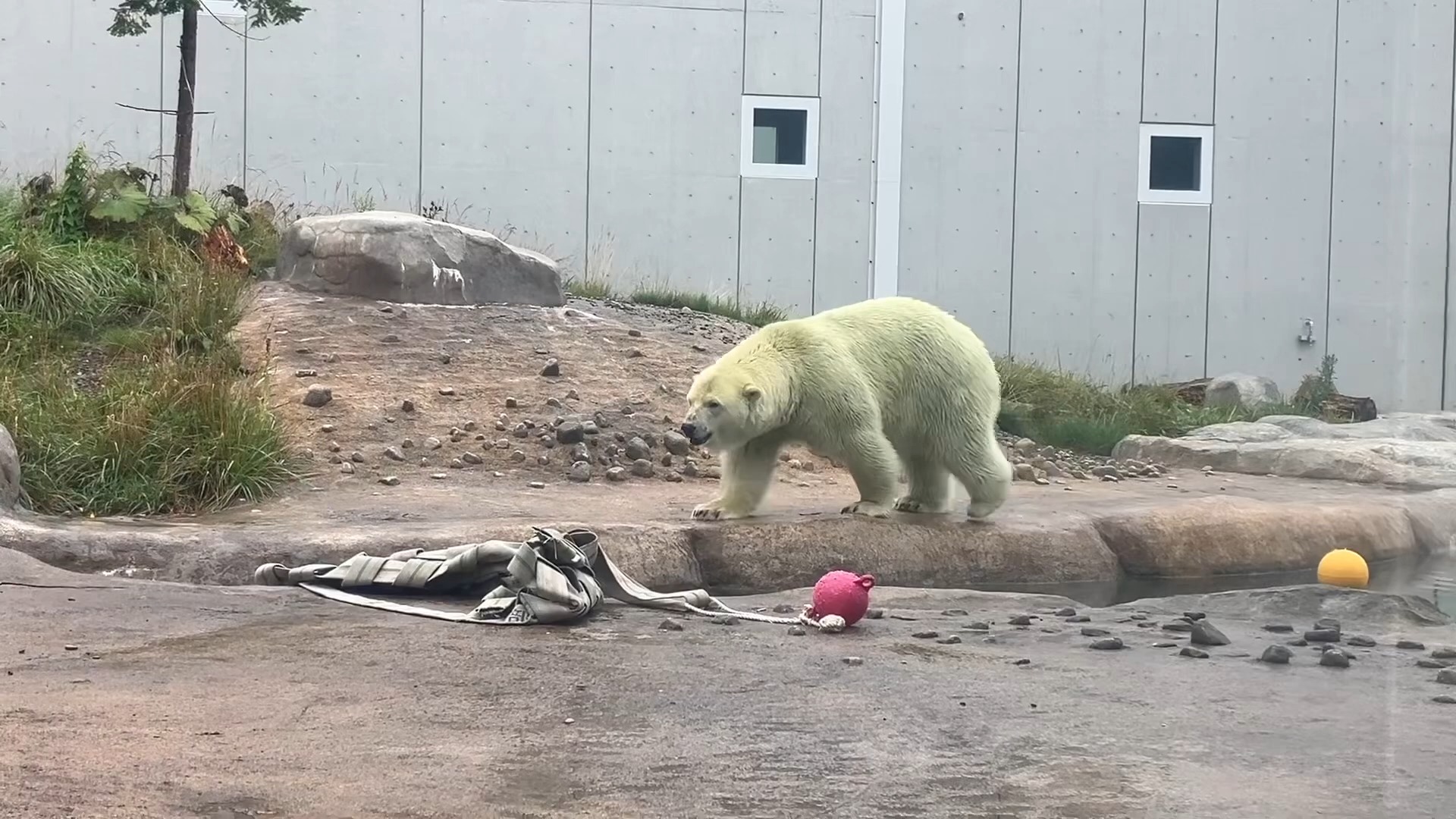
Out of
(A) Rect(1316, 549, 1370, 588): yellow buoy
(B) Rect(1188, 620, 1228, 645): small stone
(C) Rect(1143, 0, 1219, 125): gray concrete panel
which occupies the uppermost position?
(C) Rect(1143, 0, 1219, 125): gray concrete panel

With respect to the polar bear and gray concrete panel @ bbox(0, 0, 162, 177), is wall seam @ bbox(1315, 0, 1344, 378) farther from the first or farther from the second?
gray concrete panel @ bbox(0, 0, 162, 177)

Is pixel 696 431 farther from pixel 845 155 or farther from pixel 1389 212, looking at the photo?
pixel 845 155

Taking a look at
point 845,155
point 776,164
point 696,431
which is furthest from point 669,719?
point 776,164

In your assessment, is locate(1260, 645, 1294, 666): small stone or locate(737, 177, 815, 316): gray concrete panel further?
locate(737, 177, 815, 316): gray concrete panel

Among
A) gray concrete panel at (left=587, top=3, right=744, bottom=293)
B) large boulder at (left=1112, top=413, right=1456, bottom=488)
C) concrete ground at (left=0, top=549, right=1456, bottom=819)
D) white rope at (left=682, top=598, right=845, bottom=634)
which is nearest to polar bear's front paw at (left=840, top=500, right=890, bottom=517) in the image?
white rope at (left=682, top=598, right=845, bottom=634)

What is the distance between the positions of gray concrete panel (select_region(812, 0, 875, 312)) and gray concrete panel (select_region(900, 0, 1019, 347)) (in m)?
0.63

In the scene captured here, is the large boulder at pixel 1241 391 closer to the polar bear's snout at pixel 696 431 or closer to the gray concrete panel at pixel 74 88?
the polar bear's snout at pixel 696 431

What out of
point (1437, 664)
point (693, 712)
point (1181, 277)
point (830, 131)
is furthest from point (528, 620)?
point (830, 131)

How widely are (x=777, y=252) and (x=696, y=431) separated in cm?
346

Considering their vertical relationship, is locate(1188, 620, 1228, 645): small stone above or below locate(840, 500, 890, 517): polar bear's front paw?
below

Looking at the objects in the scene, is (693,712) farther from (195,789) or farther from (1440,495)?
(1440,495)

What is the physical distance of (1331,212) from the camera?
5.71 meters

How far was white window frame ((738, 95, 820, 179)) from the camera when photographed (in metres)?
7.23

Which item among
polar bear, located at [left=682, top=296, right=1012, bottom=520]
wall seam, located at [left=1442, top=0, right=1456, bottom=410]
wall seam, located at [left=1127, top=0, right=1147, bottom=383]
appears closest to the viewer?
wall seam, located at [left=1442, top=0, right=1456, bottom=410]
